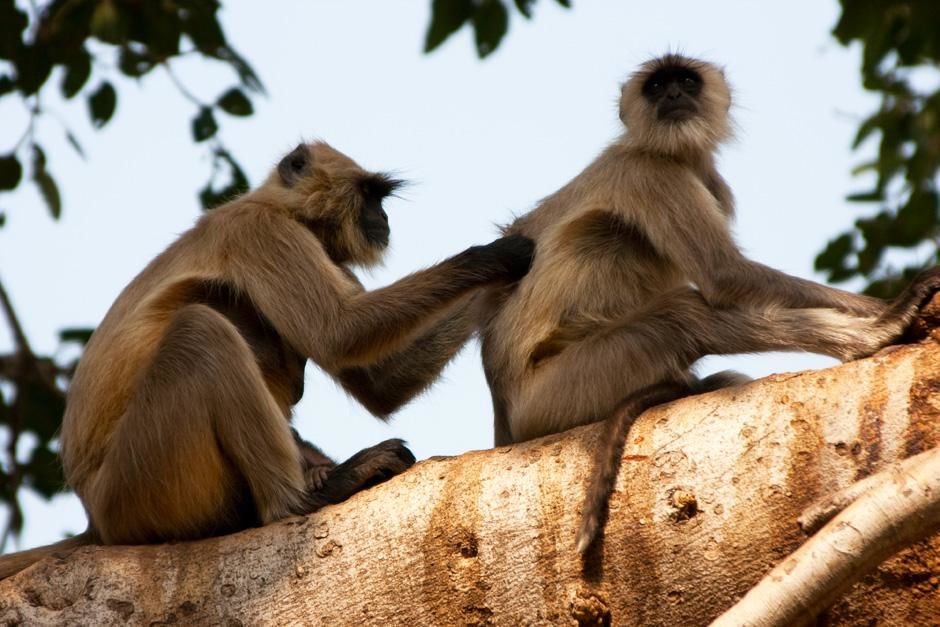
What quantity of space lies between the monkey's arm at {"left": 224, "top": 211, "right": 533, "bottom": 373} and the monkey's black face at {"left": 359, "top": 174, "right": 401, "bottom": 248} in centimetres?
62

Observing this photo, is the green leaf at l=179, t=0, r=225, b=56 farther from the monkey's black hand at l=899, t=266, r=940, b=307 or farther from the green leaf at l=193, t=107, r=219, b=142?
the monkey's black hand at l=899, t=266, r=940, b=307

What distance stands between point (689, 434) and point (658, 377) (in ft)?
2.98

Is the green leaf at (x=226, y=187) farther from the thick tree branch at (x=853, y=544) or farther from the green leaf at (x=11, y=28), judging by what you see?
the thick tree branch at (x=853, y=544)

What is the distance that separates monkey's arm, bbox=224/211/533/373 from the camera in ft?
14.6

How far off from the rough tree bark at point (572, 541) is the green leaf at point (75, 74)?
2917 millimetres

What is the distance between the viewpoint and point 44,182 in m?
5.87

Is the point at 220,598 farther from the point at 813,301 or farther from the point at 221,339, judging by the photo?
the point at 813,301

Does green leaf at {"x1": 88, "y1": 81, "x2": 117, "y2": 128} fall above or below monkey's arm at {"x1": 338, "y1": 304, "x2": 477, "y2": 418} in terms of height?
above

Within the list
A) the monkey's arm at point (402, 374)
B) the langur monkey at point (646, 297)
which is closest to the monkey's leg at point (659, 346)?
the langur monkey at point (646, 297)

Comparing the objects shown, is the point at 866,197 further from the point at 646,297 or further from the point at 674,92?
the point at 646,297

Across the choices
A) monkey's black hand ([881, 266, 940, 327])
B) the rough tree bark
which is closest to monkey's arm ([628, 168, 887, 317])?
monkey's black hand ([881, 266, 940, 327])

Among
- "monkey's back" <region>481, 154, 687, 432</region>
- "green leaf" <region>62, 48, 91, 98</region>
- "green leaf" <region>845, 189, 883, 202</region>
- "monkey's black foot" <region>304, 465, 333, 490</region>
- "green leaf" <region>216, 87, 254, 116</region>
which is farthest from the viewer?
"green leaf" <region>845, 189, 883, 202</region>

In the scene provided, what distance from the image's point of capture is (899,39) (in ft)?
18.9

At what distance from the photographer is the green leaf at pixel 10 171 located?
587cm
